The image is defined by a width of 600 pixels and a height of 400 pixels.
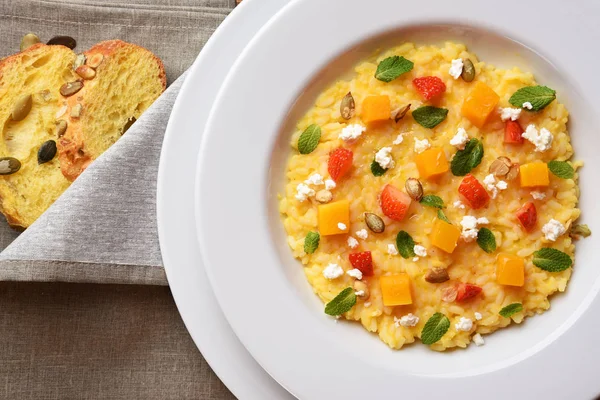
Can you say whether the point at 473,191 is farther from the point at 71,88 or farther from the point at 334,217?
the point at 71,88

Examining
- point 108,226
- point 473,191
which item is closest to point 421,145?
point 473,191

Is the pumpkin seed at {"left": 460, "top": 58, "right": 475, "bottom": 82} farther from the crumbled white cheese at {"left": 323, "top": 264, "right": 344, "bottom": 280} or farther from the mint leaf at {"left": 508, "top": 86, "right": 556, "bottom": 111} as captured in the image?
the crumbled white cheese at {"left": 323, "top": 264, "right": 344, "bottom": 280}

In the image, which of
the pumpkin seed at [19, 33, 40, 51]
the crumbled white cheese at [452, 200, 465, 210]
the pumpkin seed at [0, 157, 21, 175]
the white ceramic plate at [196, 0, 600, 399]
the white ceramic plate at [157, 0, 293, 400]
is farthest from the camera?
the pumpkin seed at [19, 33, 40, 51]

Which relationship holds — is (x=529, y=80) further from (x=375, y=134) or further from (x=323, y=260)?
(x=323, y=260)

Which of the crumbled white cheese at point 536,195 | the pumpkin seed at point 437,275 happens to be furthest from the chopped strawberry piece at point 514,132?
the pumpkin seed at point 437,275

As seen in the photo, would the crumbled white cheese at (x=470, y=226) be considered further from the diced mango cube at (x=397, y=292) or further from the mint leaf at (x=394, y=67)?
the mint leaf at (x=394, y=67)

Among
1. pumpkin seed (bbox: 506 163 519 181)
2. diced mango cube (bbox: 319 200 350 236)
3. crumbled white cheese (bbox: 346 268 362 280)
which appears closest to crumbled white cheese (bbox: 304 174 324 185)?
diced mango cube (bbox: 319 200 350 236)

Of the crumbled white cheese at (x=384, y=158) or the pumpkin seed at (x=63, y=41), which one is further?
the pumpkin seed at (x=63, y=41)
